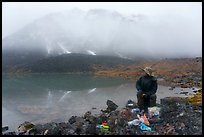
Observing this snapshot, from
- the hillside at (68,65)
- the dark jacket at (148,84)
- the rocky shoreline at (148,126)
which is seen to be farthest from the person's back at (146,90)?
the hillside at (68,65)

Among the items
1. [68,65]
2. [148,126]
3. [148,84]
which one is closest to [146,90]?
[148,84]

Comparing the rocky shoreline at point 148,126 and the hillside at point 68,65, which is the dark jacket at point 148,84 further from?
the hillside at point 68,65

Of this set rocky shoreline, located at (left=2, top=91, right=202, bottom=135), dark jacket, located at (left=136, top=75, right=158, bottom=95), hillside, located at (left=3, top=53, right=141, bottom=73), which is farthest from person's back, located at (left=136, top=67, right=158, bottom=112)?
hillside, located at (left=3, top=53, right=141, bottom=73)

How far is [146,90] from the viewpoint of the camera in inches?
500

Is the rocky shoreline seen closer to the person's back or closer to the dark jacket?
the person's back

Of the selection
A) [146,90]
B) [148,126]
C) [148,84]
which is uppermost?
[148,84]

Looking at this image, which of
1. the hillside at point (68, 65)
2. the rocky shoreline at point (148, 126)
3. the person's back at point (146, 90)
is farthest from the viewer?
the hillside at point (68, 65)

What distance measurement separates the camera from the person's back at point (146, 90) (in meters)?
12.5

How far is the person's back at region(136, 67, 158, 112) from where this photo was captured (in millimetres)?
12531

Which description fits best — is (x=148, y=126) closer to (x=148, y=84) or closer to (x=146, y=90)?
(x=146, y=90)

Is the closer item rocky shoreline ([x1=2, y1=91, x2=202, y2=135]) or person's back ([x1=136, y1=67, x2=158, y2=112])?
rocky shoreline ([x1=2, y1=91, x2=202, y2=135])

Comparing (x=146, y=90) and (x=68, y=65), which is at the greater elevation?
(x=68, y=65)

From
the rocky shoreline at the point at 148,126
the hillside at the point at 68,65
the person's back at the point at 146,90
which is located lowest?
the rocky shoreline at the point at 148,126

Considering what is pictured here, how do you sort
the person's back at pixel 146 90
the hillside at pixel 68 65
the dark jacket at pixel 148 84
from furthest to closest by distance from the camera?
the hillside at pixel 68 65 → the dark jacket at pixel 148 84 → the person's back at pixel 146 90
